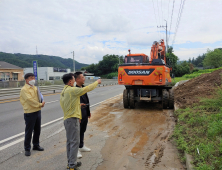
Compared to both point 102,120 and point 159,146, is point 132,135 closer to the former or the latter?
point 159,146

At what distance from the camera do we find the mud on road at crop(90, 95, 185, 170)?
12.6 feet

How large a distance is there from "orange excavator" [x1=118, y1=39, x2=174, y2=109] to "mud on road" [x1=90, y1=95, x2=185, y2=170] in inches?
82.2

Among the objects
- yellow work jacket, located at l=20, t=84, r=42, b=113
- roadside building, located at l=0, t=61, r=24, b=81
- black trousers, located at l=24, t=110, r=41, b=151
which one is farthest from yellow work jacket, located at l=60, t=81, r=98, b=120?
roadside building, located at l=0, t=61, r=24, b=81

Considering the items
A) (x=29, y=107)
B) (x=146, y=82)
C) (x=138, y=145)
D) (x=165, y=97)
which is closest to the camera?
(x=29, y=107)

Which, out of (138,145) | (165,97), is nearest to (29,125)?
(138,145)

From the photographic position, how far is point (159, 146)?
479 centimetres

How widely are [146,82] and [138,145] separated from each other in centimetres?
472

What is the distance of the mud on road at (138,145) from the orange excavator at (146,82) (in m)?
2.09

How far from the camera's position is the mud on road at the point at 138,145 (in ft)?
12.6

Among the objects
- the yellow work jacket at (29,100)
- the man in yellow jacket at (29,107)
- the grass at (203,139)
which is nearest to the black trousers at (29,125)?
the man in yellow jacket at (29,107)

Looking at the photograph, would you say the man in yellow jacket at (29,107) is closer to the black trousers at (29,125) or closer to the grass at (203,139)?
the black trousers at (29,125)

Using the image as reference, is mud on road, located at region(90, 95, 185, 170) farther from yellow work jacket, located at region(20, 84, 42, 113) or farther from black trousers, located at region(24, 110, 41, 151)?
yellow work jacket, located at region(20, 84, 42, 113)

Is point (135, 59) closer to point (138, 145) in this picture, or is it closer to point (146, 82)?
point (146, 82)

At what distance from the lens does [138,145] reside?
4.87 meters
